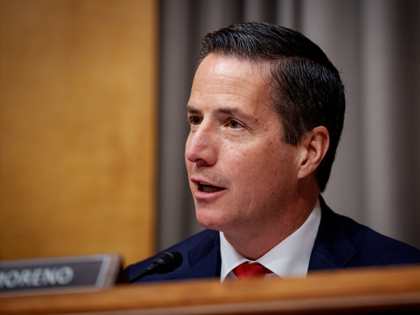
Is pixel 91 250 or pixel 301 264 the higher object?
pixel 301 264

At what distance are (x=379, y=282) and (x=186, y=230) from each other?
4.75 feet

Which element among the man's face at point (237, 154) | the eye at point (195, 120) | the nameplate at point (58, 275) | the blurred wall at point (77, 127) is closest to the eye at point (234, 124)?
the man's face at point (237, 154)

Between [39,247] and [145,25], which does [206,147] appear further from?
[39,247]

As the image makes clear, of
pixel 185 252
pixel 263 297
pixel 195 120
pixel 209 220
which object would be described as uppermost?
pixel 195 120

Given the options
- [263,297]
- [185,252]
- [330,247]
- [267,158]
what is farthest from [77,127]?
[263,297]

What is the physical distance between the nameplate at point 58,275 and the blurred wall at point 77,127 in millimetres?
1281

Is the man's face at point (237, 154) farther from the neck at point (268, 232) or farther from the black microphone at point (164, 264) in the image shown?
the black microphone at point (164, 264)

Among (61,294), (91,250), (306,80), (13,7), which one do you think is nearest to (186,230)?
(91,250)

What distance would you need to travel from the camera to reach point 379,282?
0.45m

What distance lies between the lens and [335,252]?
1.11 metres

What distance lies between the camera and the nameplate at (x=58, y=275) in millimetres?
538

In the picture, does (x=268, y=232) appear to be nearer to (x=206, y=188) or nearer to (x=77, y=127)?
(x=206, y=188)

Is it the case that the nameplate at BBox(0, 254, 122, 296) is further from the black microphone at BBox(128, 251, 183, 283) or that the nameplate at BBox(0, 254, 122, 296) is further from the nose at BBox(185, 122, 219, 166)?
the nose at BBox(185, 122, 219, 166)

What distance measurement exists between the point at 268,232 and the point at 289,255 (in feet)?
0.31
